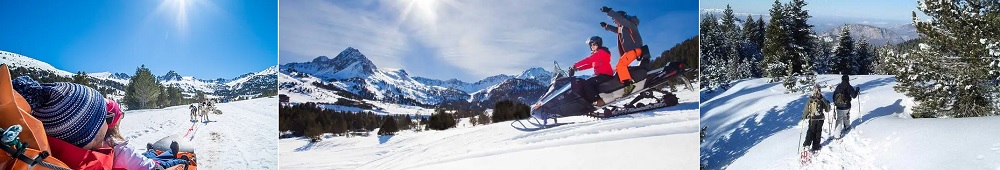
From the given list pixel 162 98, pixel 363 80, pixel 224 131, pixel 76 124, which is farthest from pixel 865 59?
pixel 76 124

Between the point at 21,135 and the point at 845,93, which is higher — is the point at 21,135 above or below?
below

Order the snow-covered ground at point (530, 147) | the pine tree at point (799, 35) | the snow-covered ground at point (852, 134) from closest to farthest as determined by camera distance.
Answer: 1. the snow-covered ground at point (530, 147)
2. the snow-covered ground at point (852, 134)
3. the pine tree at point (799, 35)

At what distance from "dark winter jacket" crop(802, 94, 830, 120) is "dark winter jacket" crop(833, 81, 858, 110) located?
0.09 meters

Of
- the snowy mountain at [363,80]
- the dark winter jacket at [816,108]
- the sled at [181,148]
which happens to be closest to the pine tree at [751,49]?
the dark winter jacket at [816,108]

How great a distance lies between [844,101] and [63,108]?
17.4 ft

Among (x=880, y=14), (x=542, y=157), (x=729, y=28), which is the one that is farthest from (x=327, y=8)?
(x=880, y=14)

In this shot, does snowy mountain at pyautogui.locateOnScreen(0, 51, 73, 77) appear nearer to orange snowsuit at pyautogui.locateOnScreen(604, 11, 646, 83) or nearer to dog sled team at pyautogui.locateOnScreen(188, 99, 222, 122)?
dog sled team at pyautogui.locateOnScreen(188, 99, 222, 122)

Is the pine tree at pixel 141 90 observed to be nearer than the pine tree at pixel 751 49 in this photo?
Yes

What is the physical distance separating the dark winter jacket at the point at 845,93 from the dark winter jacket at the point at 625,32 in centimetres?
181

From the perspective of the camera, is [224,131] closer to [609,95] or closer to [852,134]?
[609,95]

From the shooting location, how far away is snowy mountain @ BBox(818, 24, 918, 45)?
557 centimetres

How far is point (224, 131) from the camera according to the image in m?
3.34

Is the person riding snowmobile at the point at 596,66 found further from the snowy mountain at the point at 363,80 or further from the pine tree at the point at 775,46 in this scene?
the pine tree at the point at 775,46

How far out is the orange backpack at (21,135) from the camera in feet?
7.71
